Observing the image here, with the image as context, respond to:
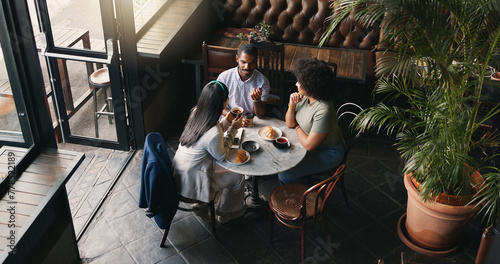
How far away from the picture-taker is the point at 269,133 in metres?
3.52

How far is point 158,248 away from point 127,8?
2031 millimetres

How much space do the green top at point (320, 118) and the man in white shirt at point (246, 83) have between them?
38cm

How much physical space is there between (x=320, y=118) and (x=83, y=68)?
2.68 metres

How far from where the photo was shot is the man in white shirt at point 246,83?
12.4 ft

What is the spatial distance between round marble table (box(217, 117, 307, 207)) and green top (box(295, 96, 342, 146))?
15 cm

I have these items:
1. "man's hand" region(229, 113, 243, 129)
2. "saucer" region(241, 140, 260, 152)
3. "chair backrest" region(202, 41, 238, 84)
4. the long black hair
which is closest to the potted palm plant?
"saucer" region(241, 140, 260, 152)

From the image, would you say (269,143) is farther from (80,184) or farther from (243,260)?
(80,184)

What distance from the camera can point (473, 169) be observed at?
3.19 metres

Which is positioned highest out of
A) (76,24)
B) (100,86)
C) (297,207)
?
(76,24)

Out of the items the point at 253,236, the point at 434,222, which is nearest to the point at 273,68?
the point at 253,236

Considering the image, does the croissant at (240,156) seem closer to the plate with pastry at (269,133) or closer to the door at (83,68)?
the plate with pastry at (269,133)

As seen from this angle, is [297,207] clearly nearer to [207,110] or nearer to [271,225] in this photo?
[271,225]

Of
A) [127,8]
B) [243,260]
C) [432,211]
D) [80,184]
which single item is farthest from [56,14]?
[432,211]

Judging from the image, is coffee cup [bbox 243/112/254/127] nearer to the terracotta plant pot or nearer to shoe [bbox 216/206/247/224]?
shoe [bbox 216/206/247/224]
